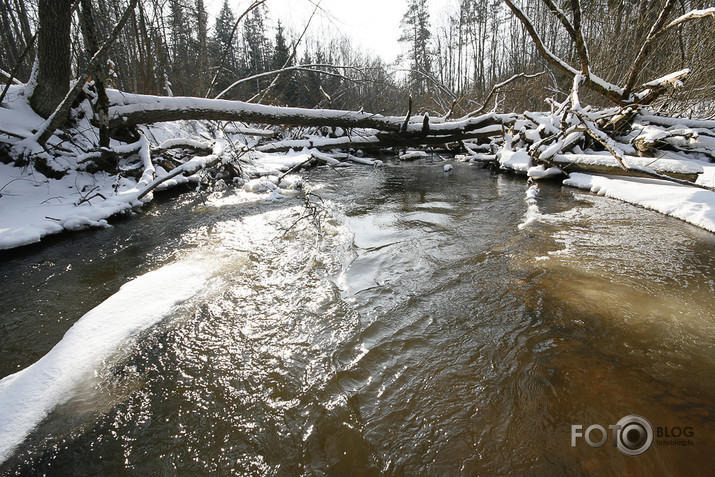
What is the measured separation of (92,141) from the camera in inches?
224

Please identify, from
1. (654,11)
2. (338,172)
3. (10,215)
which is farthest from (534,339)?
(654,11)

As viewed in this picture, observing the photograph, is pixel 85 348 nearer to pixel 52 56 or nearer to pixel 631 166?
pixel 52 56

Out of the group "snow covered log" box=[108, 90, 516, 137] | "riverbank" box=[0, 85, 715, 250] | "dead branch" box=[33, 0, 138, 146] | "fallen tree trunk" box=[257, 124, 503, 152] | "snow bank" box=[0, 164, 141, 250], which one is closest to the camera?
"snow bank" box=[0, 164, 141, 250]

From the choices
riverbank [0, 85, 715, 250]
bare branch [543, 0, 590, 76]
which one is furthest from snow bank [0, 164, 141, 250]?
bare branch [543, 0, 590, 76]

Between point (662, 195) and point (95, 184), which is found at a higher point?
point (95, 184)

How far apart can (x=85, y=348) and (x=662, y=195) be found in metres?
6.39

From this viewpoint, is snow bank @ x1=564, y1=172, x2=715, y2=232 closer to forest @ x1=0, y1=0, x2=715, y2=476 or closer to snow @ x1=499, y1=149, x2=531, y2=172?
forest @ x1=0, y1=0, x2=715, y2=476

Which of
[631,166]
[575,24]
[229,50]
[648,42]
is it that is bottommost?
[631,166]

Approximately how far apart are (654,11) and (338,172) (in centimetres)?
861

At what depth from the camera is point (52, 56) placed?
5.01 metres

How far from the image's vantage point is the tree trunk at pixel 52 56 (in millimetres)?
4828

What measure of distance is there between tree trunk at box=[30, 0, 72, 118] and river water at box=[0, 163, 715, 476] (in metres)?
3.33

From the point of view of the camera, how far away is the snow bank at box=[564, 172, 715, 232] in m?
3.62

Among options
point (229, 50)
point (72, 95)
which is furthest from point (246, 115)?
point (229, 50)
